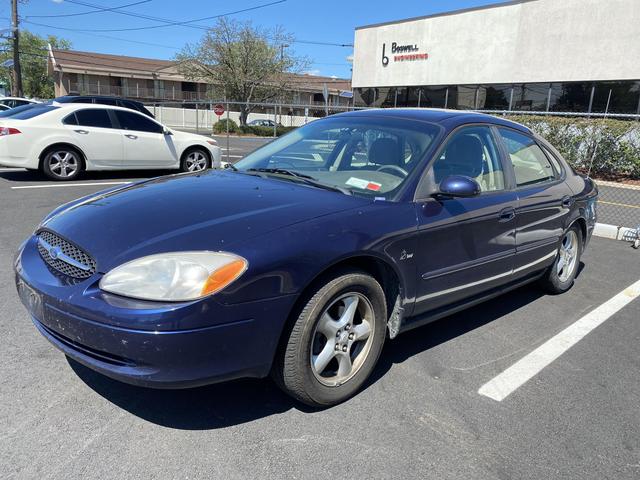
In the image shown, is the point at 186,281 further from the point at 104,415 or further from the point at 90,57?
the point at 90,57

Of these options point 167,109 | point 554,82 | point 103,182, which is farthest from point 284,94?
point 103,182

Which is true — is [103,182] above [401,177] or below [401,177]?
below

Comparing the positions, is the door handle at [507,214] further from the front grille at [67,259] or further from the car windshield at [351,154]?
the front grille at [67,259]

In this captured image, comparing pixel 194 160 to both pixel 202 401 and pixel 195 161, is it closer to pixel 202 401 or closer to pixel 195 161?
pixel 195 161

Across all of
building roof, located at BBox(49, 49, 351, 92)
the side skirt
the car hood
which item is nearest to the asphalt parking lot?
the side skirt

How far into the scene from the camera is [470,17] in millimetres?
23656

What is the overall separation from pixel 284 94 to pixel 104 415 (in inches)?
1711

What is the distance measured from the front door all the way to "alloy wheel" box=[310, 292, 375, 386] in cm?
44

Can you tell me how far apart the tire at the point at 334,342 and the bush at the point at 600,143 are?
13.6 meters

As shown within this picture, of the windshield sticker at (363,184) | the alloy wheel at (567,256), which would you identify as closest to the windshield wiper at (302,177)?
the windshield sticker at (363,184)

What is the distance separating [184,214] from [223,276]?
590mm

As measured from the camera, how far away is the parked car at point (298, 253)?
2271 millimetres

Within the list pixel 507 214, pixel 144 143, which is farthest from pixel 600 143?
pixel 507 214

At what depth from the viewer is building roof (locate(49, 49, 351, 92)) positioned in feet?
177
